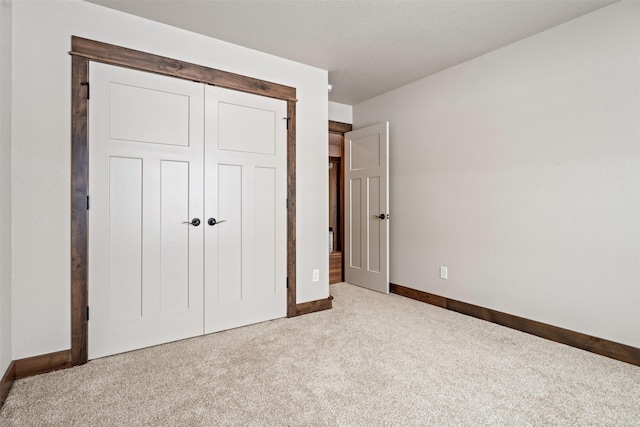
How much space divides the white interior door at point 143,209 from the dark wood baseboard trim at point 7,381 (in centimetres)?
40

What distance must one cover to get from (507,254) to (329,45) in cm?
252

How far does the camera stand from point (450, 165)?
139 inches

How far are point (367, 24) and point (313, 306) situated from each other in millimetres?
2639

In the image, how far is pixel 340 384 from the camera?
199cm

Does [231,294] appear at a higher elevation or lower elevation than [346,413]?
higher

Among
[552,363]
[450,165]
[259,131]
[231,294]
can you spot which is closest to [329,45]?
[259,131]

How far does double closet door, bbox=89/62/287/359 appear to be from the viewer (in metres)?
2.39

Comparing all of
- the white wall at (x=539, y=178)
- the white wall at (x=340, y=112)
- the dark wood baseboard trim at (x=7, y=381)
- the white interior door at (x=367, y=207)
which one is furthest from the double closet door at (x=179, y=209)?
the white wall at (x=539, y=178)

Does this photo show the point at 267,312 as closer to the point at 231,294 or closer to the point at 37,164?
the point at 231,294

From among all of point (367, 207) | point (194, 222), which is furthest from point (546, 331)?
point (194, 222)

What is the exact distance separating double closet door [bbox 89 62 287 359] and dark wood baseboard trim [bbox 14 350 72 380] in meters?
0.18

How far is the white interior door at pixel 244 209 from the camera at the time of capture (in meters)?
2.85

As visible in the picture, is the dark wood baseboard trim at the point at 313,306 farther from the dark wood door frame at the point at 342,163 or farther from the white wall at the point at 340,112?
the white wall at the point at 340,112

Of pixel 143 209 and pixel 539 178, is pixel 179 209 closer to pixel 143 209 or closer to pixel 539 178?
pixel 143 209
